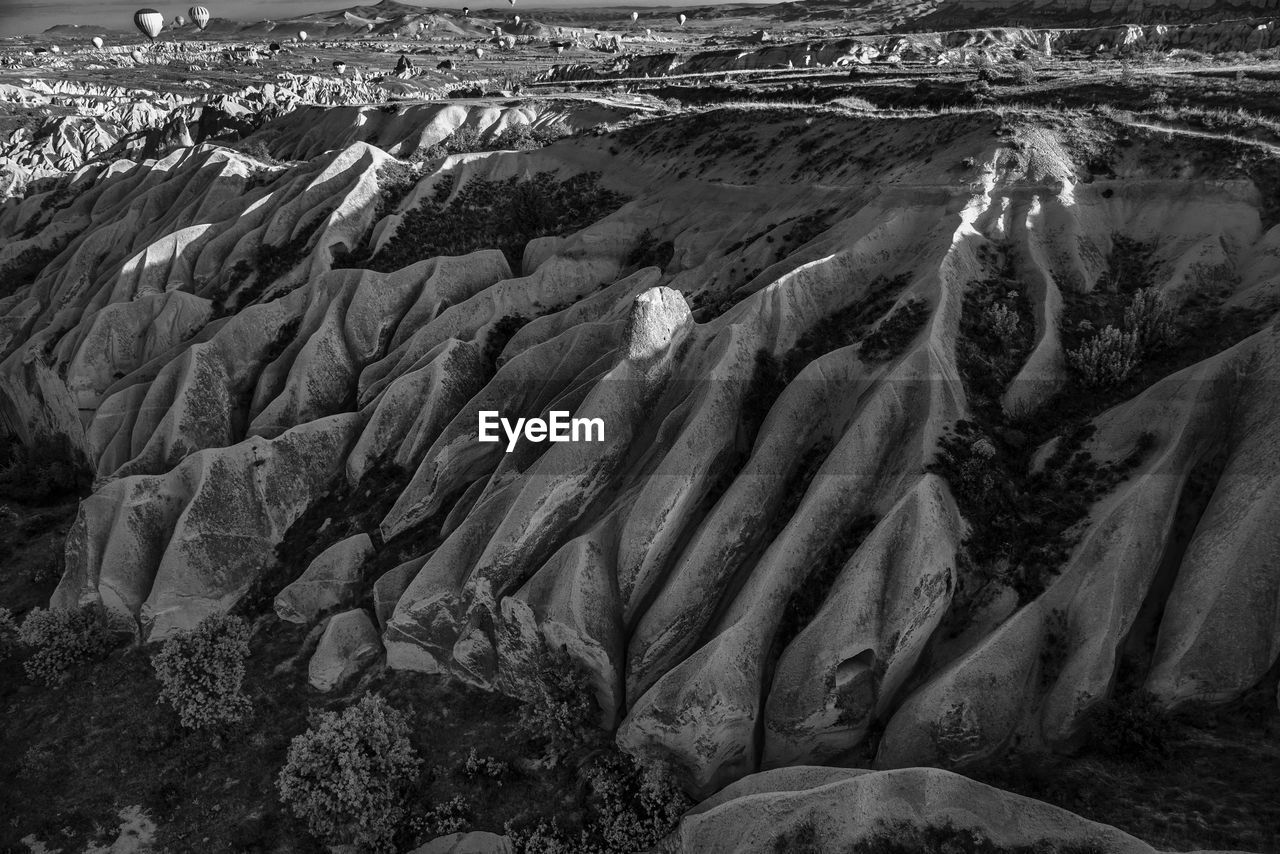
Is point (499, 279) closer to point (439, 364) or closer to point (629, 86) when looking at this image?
point (439, 364)

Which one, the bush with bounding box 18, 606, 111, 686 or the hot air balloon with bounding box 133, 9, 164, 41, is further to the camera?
the hot air balloon with bounding box 133, 9, 164, 41

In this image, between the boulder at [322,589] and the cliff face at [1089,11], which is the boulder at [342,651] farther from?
the cliff face at [1089,11]

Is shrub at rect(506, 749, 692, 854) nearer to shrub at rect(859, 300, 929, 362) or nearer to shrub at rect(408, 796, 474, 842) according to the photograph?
shrub at rect(408, 796, 474, 842)

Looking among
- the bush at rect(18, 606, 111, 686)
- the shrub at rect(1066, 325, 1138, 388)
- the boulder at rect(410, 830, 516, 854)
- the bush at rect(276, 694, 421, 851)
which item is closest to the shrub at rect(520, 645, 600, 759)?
the boulder at rect(410, 830, 516, 854)

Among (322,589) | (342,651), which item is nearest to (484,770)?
(342,651)

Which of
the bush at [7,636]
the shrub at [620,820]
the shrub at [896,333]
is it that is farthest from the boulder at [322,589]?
the shrub at [896,333]

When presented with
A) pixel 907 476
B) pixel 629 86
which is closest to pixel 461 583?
pixel 907 476

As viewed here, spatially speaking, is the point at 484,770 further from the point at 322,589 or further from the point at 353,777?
the point at 322,589
